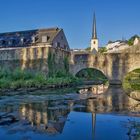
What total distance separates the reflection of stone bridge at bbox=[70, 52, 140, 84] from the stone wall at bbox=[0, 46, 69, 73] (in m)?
3.31

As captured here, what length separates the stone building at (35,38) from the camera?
39969 mm

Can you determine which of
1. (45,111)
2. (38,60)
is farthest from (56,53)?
(45,111)

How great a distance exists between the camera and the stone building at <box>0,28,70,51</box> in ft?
131

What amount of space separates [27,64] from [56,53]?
14.8 feet

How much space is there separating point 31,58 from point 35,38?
615cm

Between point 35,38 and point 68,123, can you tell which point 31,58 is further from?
point 68,123

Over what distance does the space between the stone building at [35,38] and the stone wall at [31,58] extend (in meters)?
3.26

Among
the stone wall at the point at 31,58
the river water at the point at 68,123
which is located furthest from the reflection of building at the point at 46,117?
the stone wall at the point at 31,58

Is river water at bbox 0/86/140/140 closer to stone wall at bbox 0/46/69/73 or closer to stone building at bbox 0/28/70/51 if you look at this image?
stone wall at bbox 0/46/69/73

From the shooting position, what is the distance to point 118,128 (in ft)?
31.6

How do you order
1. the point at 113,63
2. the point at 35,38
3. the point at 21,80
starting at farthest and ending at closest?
the point at 35,38 < the point at 113,63 < the point at 21,80

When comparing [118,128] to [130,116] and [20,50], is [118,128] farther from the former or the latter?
[20,50]

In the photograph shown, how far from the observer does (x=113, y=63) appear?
119 ft

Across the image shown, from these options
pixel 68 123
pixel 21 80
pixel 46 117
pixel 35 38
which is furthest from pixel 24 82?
pixel 35 38
